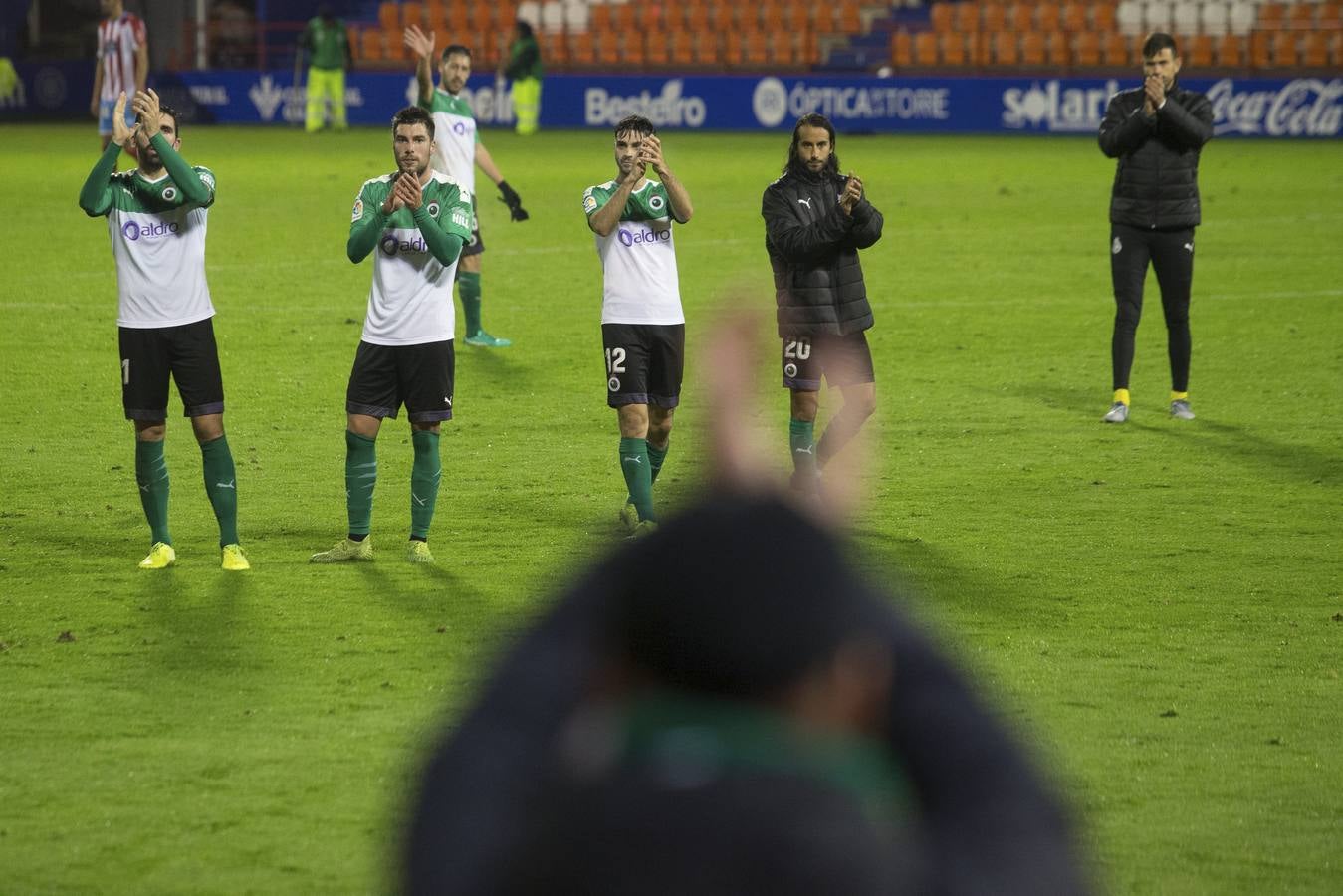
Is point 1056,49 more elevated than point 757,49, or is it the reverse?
point 757,49

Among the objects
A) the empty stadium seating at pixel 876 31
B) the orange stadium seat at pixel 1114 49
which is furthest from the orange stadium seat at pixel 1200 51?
the orange stadium seat at pixel 1114 49

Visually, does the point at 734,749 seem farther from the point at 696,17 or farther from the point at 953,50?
the point at 696,17

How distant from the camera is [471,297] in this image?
12.7 meters

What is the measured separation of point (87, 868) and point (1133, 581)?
13.9ft

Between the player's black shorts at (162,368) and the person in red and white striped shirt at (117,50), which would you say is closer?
the player's black shorts at (162,368)

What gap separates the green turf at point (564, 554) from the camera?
4461mm

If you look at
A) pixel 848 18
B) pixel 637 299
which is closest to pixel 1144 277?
pixel 637 299

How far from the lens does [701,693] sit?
112 centimetres

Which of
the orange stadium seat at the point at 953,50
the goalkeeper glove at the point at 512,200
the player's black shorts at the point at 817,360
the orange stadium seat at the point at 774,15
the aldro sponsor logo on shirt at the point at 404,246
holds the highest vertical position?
the orange stadium seat at the point at 774,15

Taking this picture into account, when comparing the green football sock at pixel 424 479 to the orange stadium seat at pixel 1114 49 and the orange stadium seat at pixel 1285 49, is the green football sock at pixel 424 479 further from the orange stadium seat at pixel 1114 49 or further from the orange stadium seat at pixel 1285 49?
the orange stadium seat at pixel 1114 49

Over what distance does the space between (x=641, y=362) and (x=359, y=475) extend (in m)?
1.30

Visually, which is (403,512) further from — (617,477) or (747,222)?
(747,222)

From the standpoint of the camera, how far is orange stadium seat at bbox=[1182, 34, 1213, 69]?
111ft

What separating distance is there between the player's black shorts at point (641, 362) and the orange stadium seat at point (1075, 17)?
29.9 meters
